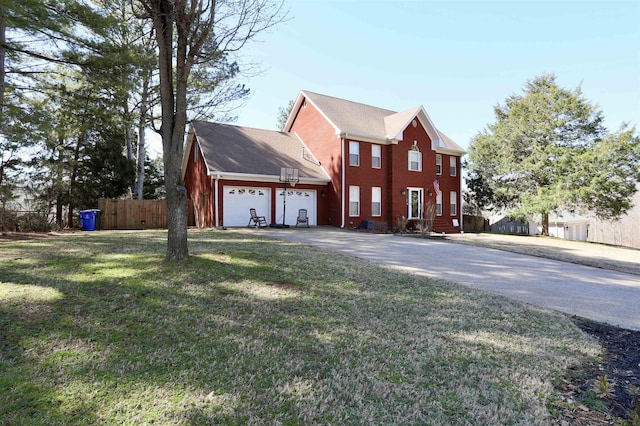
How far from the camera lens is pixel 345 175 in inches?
727

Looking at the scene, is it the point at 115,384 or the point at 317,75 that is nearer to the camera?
the point at 115,384

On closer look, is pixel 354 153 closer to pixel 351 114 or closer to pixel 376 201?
pixel 376 201

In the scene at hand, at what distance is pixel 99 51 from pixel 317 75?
12228mm

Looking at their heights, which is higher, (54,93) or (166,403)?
(54,93)

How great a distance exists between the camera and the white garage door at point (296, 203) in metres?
18.0

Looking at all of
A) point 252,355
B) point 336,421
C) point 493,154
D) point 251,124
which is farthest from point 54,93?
point 493,154

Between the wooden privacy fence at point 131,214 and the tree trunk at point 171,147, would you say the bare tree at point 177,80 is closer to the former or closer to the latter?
the tree trunk at point 171,147

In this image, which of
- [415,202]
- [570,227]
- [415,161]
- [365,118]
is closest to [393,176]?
[415,161]

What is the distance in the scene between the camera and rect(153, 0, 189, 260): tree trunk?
6.28 m

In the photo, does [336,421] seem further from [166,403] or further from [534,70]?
[534,70]

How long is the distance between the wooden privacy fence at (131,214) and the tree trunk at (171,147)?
12.4 m

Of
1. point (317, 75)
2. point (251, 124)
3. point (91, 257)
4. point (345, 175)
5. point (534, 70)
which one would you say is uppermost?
point (534, 70)

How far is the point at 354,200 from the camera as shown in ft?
62.3

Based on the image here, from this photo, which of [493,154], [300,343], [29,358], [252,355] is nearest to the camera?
[29,358]
